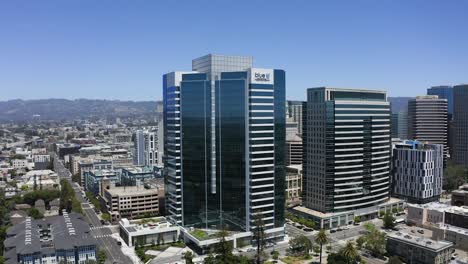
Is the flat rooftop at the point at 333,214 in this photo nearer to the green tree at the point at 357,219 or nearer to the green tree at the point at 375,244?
the green tree at the point at 357,219

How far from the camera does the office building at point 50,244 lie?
87562 millimetres

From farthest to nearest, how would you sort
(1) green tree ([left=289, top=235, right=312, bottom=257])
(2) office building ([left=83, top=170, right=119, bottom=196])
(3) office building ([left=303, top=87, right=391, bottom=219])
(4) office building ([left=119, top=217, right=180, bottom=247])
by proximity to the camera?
1. (2) office building ([left=83, top=170, right=119, bottom=196])
2. (3) office building ([left=303, top=87, right=391, bottom=219])
3. (4) office building ([left=119, top=217, right=180, bottom=247])
4. (1) green tree ([left=289, top=235, right=312, bottom=257])

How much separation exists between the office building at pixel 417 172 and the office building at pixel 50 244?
110332 mm

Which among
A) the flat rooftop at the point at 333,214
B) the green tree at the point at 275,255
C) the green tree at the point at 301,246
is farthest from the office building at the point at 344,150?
the green tree at the point at 275,255

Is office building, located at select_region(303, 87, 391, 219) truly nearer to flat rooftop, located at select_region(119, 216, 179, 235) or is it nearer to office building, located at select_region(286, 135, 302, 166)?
flat rooftop, located at select_region(119, 216, 179, 235)

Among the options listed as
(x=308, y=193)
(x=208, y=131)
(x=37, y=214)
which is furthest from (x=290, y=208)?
(x=37, y=214)

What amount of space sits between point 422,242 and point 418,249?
7.60 ft

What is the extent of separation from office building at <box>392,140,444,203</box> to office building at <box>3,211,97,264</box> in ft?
362

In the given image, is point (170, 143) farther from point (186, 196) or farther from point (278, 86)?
point (278, 86)

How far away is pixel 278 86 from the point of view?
102m

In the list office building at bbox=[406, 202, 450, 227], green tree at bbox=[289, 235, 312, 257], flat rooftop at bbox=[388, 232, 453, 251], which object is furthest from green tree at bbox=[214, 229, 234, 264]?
office building at bbox=[406, 202, 450, 227]

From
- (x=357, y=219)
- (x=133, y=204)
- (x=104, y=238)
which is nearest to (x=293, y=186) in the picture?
(x=357, y=219)

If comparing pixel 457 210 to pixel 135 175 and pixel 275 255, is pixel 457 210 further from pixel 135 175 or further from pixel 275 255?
pixel 135 175

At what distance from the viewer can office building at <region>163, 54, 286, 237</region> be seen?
9838 cm
